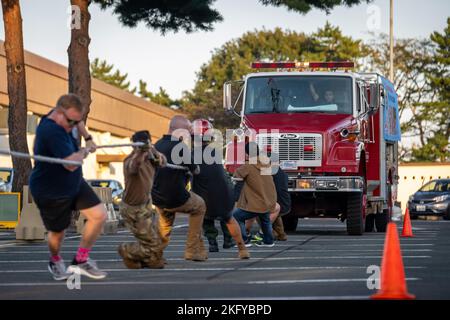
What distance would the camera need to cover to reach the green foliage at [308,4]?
30.7 m

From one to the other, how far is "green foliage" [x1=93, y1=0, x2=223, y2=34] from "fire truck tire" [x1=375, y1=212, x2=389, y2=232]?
7688mm

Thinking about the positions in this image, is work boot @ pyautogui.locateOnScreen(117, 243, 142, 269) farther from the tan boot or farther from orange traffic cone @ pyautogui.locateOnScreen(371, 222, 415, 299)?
orange traffic cone @ pyautogui.locateOnScreen(371, 222, 415, 299)

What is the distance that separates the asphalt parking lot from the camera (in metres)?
11.4

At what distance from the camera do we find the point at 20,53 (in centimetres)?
2889

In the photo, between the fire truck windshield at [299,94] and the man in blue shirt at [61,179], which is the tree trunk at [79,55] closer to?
the fire truck windshield at [299,94]

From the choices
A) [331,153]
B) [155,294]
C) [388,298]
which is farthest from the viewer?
[331,153]

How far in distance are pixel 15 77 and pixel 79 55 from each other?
171cm

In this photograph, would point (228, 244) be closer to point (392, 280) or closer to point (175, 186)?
point (175, 186)

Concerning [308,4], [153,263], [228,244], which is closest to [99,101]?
[308,4]

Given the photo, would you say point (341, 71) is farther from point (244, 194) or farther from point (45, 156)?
point (45, 156)

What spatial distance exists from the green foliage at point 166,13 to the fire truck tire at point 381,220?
7688 millimetres

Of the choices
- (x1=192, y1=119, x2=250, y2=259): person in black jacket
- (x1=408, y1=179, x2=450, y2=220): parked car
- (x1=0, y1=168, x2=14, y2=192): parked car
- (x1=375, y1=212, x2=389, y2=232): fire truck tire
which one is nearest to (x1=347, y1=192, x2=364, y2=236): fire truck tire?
(x1=375, y1=212, x2=389, y2=232): fire truck tire
